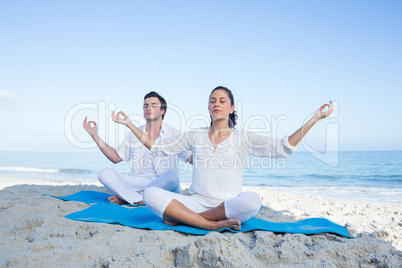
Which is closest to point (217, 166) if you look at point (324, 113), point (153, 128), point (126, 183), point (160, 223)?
point (160, 223)

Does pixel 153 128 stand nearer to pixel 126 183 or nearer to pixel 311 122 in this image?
pixel 126 183

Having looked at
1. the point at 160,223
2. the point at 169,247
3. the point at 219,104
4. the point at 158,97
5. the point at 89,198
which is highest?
the point at 158,97

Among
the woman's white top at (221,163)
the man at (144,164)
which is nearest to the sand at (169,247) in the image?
the woman's white top at (221,163)

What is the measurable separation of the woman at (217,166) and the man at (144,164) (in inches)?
41.1

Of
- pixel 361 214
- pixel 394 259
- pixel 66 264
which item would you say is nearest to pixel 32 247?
pixel 66 264

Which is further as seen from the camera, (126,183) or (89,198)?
(89,198)

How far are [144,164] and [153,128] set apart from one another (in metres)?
0.59

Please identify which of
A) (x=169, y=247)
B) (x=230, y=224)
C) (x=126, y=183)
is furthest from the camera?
(x=126, y=183)

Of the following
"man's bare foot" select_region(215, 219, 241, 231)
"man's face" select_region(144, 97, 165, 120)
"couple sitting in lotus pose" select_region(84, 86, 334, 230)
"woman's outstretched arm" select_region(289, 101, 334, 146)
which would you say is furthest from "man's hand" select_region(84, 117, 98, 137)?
"woman's outstretched arm" select_region(289, 101, 334, 146)

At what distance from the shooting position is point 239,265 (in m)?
1.78

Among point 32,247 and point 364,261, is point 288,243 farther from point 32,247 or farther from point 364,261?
point 32,247

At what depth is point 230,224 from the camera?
9.11 feet

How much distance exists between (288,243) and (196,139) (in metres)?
1.45

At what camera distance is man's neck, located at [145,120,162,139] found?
15.5ft
